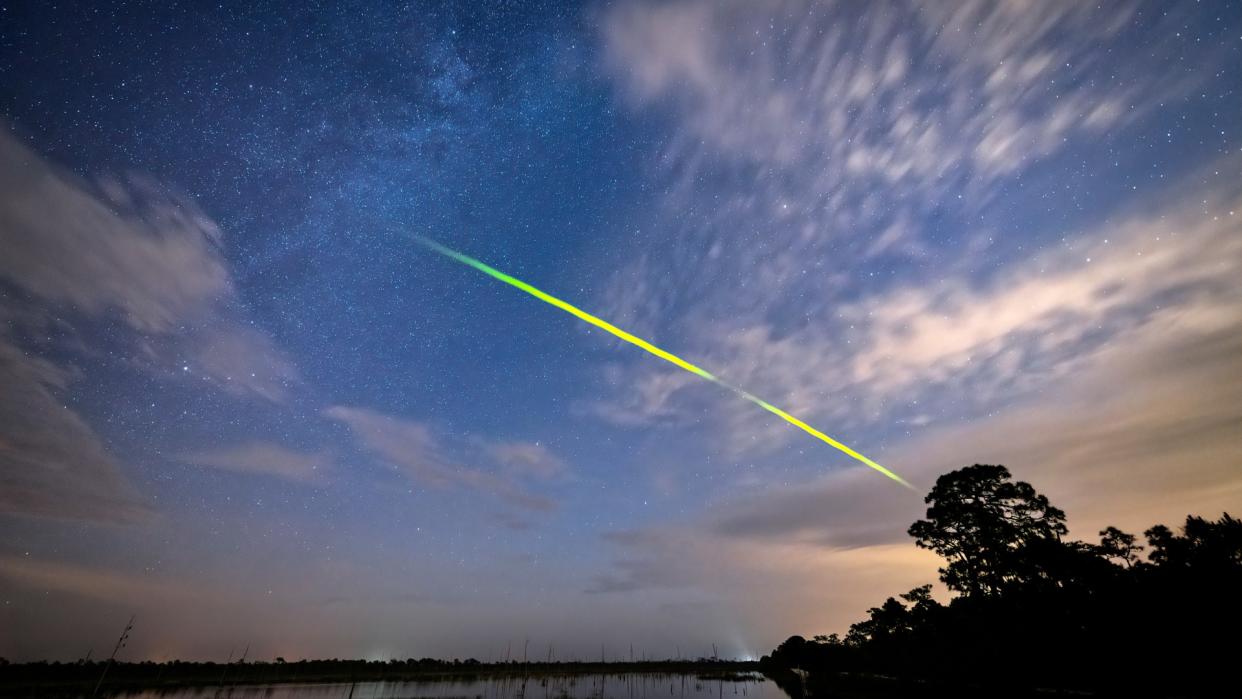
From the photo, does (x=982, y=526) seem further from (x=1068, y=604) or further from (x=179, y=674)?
(x=179, y=674)

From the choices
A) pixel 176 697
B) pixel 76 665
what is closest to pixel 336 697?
pixel 176 697

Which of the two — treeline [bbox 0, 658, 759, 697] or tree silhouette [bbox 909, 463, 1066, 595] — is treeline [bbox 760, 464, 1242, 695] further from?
treeline [bbox 0, 658, 759, 697]

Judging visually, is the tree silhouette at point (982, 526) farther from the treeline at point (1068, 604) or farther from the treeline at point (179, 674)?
the treeline at point (179, 674)

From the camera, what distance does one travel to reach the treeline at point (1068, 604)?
21969 millimetres

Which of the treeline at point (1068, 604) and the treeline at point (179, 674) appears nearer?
the treeline at point (1068, 604)

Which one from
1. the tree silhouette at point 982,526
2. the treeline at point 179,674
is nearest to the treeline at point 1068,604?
the tree silhouette at point 982,526

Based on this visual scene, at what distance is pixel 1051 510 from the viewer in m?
33.0

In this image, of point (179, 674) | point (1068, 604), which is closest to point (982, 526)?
point (1068, 604)

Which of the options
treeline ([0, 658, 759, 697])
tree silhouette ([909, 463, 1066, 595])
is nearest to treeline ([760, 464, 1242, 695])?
tree silhouette ([909, 463, 1066, 595])

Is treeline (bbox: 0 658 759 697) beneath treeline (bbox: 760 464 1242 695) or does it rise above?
beneath

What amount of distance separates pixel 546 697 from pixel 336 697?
107 ft

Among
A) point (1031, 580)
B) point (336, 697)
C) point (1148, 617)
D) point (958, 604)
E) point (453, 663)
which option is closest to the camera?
point (1148, 617)

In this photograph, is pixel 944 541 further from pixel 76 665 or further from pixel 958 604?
pixel 76 665

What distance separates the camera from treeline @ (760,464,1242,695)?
72.1 feet
